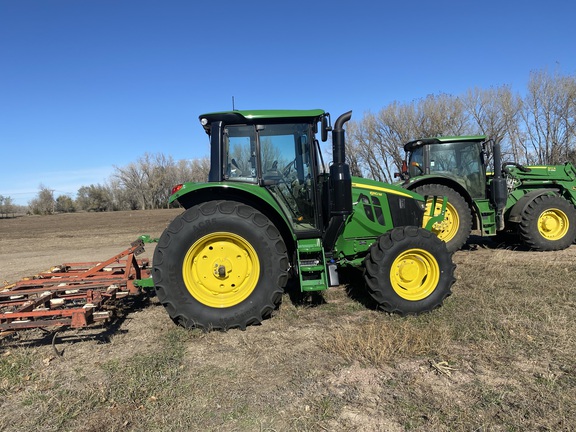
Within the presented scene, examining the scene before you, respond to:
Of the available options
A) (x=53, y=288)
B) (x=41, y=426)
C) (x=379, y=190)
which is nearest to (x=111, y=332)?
(x=53, y=288)

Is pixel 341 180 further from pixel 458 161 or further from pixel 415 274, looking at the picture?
pixel 458 161

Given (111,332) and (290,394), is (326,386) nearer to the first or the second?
(290,394)

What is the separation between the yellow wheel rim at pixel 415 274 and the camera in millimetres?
4340

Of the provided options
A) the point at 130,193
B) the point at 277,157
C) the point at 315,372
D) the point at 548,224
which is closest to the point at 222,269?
the point at 277,157

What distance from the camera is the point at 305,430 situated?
7.84 ft

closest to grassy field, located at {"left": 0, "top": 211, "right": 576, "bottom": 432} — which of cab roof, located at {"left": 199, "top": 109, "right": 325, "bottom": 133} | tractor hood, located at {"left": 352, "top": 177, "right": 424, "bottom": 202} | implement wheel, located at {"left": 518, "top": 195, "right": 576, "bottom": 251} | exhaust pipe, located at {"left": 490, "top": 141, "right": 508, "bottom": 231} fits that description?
tractor hood, located at {"left": 352, "top": 177, "right": 424, "bottom": 202}

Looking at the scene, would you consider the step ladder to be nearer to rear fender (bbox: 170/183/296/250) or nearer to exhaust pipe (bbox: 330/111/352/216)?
rear fender (bbox: 170/183/296/250)

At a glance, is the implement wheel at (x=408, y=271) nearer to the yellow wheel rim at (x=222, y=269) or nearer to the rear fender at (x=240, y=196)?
the rear fender at (x=240, y=196)

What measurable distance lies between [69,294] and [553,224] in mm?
8873

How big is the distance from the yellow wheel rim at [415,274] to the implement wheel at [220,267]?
1296 mm

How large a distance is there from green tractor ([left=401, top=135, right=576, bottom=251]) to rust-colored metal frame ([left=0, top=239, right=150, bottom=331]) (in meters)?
5.34

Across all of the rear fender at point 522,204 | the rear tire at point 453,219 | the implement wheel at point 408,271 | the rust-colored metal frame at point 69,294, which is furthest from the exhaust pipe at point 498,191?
the rust-colored metal frame at point 69,294

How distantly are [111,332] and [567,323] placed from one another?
4.57 m

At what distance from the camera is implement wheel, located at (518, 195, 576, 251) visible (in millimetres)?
7875
